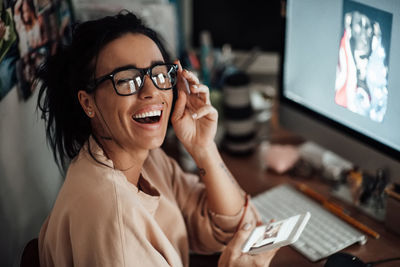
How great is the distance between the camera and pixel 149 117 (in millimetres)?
1019

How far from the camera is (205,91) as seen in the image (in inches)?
43.1

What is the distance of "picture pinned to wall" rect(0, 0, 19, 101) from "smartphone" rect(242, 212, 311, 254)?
64 centimetres

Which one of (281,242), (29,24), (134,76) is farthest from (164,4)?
(281,242)

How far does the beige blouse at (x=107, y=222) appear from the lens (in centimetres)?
87

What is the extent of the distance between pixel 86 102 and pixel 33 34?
1.19ft

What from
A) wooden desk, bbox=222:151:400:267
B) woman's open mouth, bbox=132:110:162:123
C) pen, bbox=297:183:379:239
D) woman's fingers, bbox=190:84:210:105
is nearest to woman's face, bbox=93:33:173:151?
woman's open mouth, bbox=132:110:162:123

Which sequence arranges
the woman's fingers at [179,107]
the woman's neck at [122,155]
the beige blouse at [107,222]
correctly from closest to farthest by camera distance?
the beige blouse at [107,222] < the woman's neck at [122,155] < the woman's fingers at [179,107]

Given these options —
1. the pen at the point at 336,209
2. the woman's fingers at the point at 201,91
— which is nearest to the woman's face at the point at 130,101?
the woman's fingers at the point at 201,91

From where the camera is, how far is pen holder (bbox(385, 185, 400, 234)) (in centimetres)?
110

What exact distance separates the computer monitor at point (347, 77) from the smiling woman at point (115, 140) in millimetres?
329

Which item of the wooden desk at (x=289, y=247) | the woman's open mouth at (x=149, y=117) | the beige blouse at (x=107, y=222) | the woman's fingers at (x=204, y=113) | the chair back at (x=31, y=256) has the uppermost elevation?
the woman's open mouth at (x=149, y=117)

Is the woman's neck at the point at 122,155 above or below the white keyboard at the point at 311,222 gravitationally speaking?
above

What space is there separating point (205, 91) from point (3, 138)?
0.47 metres

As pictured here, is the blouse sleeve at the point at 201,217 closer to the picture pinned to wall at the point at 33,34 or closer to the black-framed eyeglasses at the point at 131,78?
the black-framed eyeglasses at the point at 131,78
